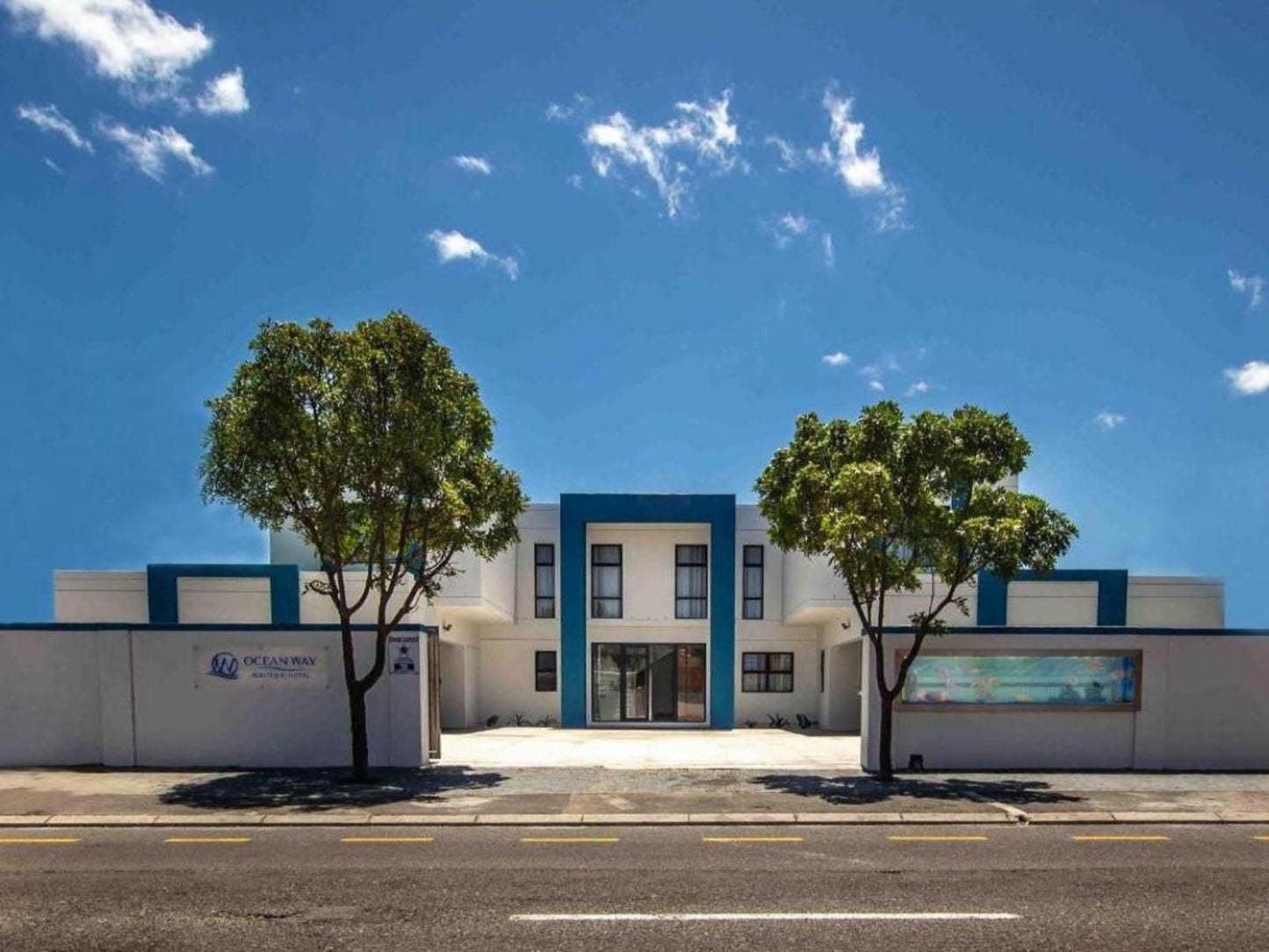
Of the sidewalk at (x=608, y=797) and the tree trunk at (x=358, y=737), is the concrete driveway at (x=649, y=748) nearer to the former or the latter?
the sidewalk at (x=608, y=797)

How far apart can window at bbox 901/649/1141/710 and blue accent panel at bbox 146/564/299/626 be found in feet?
52.0

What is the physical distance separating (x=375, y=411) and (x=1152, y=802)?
12.9m

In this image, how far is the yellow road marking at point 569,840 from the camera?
9.58 meters

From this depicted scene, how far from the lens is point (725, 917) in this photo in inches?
268

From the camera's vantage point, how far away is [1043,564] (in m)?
12.7

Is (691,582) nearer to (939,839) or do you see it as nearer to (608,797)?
(608,797)

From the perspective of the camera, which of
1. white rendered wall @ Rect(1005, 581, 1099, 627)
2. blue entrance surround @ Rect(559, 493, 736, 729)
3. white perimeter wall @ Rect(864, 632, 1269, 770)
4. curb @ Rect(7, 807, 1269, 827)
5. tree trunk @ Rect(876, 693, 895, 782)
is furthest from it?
blue entrance surround @ Rect(559, 493, 736, 729)

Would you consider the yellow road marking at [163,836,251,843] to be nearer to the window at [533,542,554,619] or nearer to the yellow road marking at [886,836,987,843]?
the yellow road marking at [886,836,987,843]

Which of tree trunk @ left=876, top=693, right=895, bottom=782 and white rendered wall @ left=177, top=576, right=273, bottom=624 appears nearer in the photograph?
tree trunk @ left=876, top=693, right=895, bottom=782

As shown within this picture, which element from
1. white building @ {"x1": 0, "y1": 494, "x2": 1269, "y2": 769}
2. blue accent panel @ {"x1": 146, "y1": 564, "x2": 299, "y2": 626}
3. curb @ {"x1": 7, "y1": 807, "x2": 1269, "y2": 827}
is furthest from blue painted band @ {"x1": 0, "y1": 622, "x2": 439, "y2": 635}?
blue accent panel @ {"x1": 146, "y1": 564, "x2": 299, "y2": 626}

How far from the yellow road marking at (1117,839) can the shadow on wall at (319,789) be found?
8.25m

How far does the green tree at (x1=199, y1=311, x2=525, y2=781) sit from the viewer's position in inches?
482

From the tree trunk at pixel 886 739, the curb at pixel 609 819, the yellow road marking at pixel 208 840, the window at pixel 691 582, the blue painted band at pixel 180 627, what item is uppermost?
the window at pixel 691 582

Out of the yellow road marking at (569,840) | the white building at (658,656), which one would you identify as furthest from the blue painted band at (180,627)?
the yellow road marking at (569,840)
